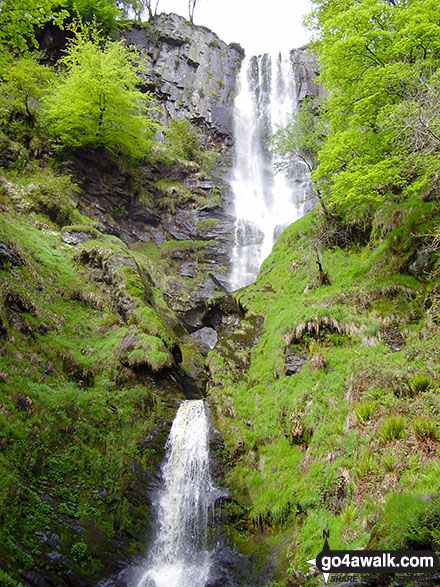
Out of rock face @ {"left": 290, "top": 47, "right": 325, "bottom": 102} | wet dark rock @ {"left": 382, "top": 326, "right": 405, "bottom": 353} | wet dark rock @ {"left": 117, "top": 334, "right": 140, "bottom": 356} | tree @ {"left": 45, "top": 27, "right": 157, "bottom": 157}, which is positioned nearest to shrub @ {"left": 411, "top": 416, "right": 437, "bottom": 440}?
wet dark rock @ {"left": 382, "top": 326, "right": 405, "bottom": 353}

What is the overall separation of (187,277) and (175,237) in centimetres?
461

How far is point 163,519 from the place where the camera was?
10.3 meters

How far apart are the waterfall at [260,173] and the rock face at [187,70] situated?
5.89 feet

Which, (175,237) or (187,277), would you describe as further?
(175,237)

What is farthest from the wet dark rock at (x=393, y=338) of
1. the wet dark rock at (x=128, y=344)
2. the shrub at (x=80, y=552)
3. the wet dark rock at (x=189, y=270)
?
the wet dark rock at (x=189, y=270)

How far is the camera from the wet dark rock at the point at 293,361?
11334 mm

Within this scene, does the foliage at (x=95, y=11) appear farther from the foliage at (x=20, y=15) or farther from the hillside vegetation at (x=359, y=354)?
the foliage at (x=20, y=15)

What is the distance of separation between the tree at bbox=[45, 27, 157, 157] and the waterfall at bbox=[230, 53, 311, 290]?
36.6ft

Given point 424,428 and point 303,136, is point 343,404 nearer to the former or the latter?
point 424,428

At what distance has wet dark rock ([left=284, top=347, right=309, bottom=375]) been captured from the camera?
11334 mm

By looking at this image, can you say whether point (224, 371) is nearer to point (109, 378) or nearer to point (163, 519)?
point (109, 378)

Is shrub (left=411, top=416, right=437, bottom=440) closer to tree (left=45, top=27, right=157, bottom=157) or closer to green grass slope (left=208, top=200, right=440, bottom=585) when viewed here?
green grass slope (left=208, top=200, right=440, bottom=585)

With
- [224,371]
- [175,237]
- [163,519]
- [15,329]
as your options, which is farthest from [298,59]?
[163,519]

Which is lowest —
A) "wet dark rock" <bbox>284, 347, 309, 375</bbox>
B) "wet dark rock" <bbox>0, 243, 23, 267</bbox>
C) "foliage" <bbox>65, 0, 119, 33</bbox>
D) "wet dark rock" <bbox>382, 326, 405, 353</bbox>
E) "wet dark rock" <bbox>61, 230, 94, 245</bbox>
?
"wet dark rock" <bbox>284, 347, 309, 375</bbox>
